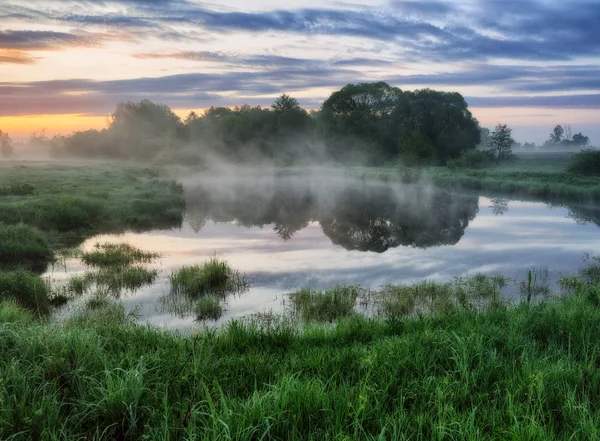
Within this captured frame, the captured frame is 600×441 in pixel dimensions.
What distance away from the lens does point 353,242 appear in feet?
77.2

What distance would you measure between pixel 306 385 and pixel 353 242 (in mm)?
18464

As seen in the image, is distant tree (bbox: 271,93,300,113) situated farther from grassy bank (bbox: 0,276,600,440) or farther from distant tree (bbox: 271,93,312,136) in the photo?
grassy bank (bbox: 0,276,600,440)

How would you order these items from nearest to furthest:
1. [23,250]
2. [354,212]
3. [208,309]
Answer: [208,309] < [23,250] < [354,212]

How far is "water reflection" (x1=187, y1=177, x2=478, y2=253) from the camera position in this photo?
25.2m

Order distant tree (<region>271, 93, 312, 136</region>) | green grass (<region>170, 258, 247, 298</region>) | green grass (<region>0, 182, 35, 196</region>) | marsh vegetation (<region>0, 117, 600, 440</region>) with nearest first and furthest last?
marsh vegetation (<region>0, 117, 600, 440</region>) → green grass (<region>170, 258, 247, 298</region>) → green grass (<region>0, 182, 35, 196</region>) → distant tree (<region>271, 93, 312, 136</region>)

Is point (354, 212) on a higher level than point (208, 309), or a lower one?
higher

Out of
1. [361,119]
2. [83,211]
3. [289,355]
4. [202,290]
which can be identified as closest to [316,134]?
[361,119]

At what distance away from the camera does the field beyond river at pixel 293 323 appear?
4754mm

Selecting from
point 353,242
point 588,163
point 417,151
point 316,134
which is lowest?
point 353,242

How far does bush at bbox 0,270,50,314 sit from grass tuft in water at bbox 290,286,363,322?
6.75 m

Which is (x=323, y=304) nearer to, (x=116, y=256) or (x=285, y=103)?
(x=116, y=256)

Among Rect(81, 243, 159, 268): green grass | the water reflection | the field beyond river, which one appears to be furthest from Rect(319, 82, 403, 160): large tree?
Rect(81, 243, 159, 268): green grass

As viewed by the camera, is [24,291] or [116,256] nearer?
[24,291]

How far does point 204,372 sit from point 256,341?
1.88m
